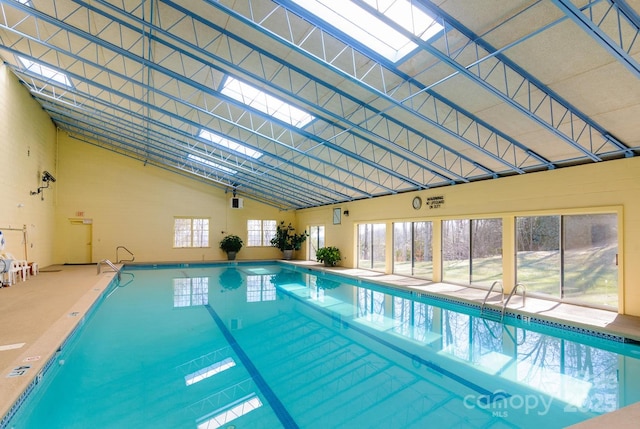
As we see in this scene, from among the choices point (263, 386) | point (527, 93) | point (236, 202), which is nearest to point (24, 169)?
point (236, 202)

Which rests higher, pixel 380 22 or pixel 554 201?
pixel 380 22

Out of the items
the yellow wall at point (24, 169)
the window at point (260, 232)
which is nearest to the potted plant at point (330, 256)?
the window at point (260, 232)

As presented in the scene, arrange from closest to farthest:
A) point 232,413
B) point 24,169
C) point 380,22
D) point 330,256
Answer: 1. point 232,413
2. point 380,22
3. point 24,169
4. point 330,256

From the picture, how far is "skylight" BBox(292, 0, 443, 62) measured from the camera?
4.12m

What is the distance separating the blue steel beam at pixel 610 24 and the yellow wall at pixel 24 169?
10357mm

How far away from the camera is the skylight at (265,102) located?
23.4 ft

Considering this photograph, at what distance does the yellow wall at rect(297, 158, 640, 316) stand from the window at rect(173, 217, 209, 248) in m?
7.94

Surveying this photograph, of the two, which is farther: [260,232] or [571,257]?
[260,232]

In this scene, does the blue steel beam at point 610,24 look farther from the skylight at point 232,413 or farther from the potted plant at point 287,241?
the potted plant at point 287,241

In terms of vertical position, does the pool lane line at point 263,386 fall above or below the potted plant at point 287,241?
below

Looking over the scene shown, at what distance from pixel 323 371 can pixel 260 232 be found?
42.3 ft

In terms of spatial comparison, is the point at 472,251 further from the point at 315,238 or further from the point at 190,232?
the point at 190,232

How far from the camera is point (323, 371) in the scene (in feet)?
13.0

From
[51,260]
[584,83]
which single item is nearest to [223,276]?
[51,260]
